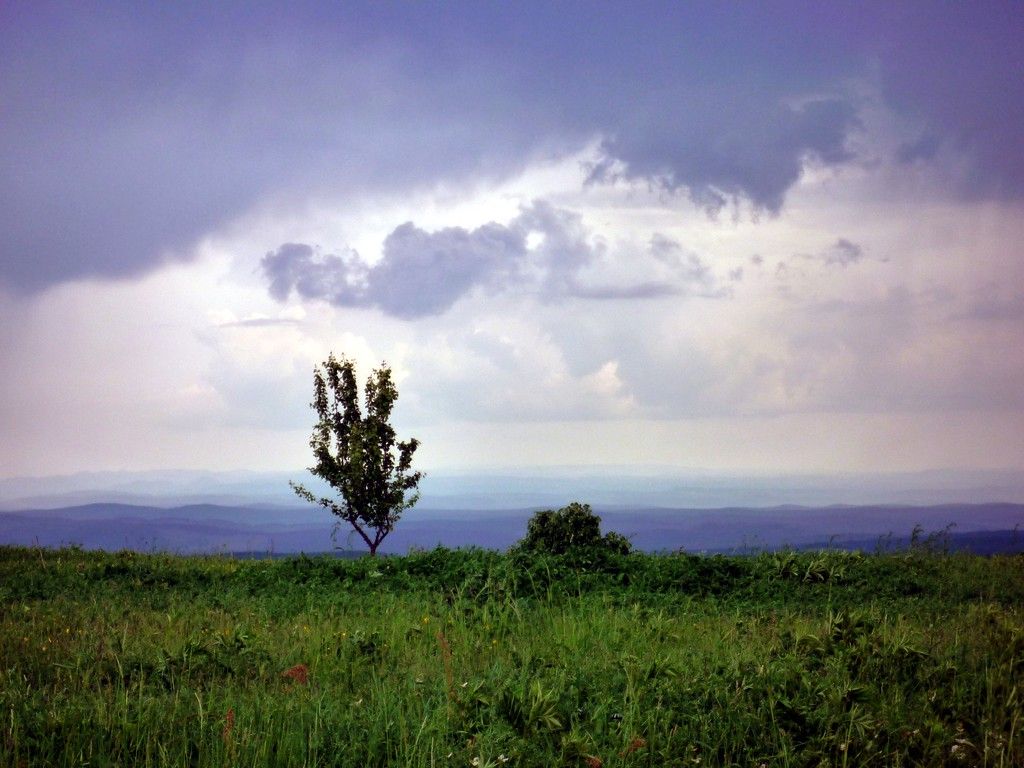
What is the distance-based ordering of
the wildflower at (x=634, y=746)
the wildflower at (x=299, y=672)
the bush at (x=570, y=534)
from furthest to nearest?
the bush at (x=570, y=534)
the wildflower at (x=299, y=672)
the wildflower at (x=634, y=746)

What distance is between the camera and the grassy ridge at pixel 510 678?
5812 millimetres

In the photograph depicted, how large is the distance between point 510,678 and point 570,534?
9302 millimetres

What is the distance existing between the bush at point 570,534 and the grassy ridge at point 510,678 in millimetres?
2551

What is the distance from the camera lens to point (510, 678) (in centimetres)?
665

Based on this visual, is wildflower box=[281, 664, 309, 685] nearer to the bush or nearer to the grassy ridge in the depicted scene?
the grassy ridge

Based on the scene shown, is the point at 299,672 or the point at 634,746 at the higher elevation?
the point at 299,672

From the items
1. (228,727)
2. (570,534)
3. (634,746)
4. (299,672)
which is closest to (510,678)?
(634,746)

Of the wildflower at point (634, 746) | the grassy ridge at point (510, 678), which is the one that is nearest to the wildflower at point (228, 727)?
the grassy ridge at point (510, 678)

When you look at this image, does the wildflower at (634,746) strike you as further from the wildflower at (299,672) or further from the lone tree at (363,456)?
→ the lone tree at (363,456)

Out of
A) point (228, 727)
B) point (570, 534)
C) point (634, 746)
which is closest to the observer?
point (228, 727)

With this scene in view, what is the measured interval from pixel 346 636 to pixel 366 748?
130 inches

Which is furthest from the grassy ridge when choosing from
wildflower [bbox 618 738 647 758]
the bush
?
the bush

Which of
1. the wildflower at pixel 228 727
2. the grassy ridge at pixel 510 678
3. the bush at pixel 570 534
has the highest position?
the bush at pixel 570 534

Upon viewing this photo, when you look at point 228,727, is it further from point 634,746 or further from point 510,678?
point 634,746
